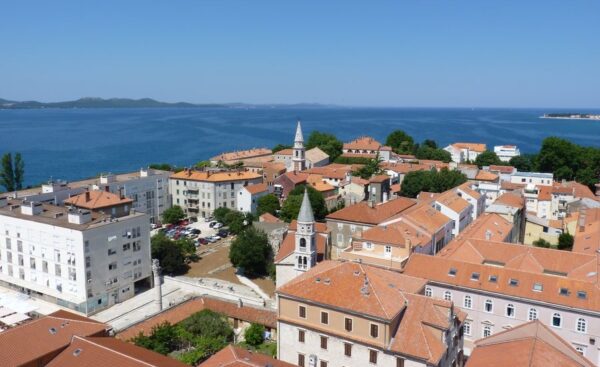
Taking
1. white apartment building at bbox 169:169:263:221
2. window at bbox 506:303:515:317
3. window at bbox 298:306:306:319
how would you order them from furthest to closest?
white apartment building at bbox 169:169:263:221 < window at bbox 506:303:515:317 < window at bbox 298:306:306:319

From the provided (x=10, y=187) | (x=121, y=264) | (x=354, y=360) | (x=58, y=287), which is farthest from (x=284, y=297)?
(x=10, y=187)

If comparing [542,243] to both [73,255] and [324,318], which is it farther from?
[73,255]

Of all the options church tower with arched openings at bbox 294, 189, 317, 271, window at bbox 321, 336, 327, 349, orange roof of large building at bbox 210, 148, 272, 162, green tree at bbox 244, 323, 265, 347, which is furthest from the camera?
orange roof of large building at bbox 210, 148, 272, 162

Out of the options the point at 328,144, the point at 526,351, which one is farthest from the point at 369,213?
the point at 328,144

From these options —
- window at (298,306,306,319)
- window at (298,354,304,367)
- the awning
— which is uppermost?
window at (298,306,306,319)

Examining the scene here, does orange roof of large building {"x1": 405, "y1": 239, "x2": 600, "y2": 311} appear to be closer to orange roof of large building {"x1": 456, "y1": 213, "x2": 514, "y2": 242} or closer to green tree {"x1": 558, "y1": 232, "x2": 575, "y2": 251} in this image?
orange roof of large building {"x1": 456, "y1": 213, "x2": 514, "y2": 242}

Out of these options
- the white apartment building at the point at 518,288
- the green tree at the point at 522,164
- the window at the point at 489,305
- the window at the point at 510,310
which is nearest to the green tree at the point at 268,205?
the white apartment building at the point at 518,288

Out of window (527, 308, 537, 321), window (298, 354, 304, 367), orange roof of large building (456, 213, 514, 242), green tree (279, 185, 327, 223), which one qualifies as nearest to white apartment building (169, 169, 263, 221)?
green tree (279, 185, 327, 223)
